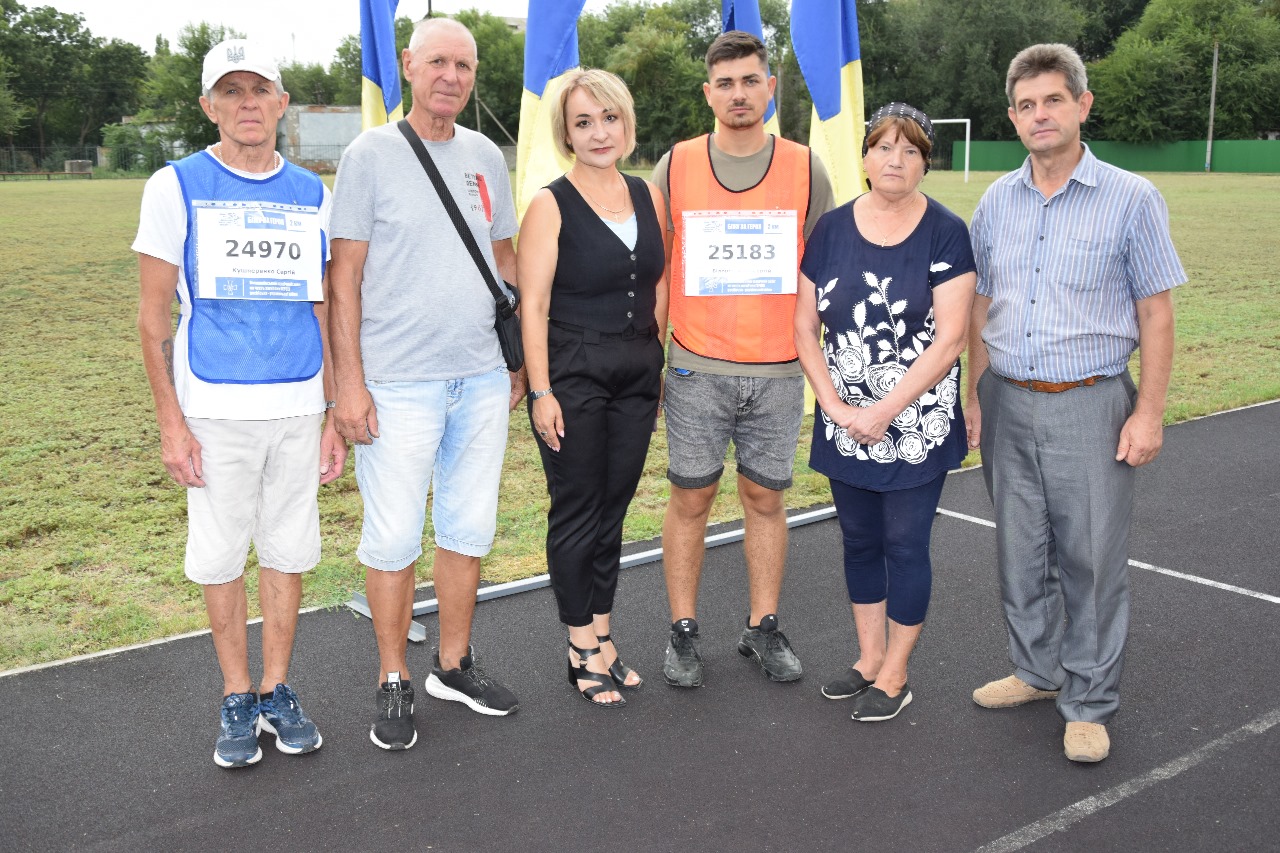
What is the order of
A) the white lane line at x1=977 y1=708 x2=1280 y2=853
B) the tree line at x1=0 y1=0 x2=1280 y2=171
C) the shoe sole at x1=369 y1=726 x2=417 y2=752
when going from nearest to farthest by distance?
the white lane line at x1=977 y1=708 x2=1280 y2=853 < the shoe sole at x1=369 y1=726 x2=417 y2=752 < the tree line at x1=0 y1=0 x2=1280 y2=171

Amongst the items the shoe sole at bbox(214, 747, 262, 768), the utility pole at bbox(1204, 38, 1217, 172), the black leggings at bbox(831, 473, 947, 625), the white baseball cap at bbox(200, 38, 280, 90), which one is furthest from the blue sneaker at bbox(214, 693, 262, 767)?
the utility pole at bbox(1204, 38, 1217, 172)

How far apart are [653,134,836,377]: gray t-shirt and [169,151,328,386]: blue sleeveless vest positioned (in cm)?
123

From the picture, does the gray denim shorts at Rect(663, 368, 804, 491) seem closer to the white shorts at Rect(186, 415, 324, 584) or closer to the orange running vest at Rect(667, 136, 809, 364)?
the orange running vest at Rect(667, 136, 809, 364)

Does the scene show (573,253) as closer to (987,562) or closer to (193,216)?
(193,216)

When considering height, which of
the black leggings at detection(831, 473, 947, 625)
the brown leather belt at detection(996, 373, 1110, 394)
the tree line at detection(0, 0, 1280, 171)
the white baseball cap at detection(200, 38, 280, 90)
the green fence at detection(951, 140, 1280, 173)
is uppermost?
the tree line at detection(0, 0, 1280, 171)

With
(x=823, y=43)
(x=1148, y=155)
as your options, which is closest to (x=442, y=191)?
(x=823, y=43)

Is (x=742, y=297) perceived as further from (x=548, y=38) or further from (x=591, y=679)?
(x=548, y=38)

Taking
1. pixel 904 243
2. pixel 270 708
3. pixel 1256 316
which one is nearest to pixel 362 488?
pixel 270 708

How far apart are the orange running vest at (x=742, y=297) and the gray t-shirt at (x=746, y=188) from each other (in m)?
0.02

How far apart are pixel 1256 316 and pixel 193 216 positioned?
39.5ft

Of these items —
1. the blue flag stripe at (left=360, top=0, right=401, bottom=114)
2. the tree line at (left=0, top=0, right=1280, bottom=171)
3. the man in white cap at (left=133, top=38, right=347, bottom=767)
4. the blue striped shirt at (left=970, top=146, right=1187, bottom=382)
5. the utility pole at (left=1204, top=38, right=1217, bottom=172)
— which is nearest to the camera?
the man in white cap at (left=133, top=38, right=347, bottom=767)

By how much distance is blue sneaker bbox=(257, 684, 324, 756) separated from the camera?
3309 millimetres

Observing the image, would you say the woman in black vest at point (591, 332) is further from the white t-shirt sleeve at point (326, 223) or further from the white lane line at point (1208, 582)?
the white lane line at point (1208, 582)

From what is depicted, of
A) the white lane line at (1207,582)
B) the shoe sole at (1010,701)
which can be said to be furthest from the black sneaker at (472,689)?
the white lane line at (1207,582)
